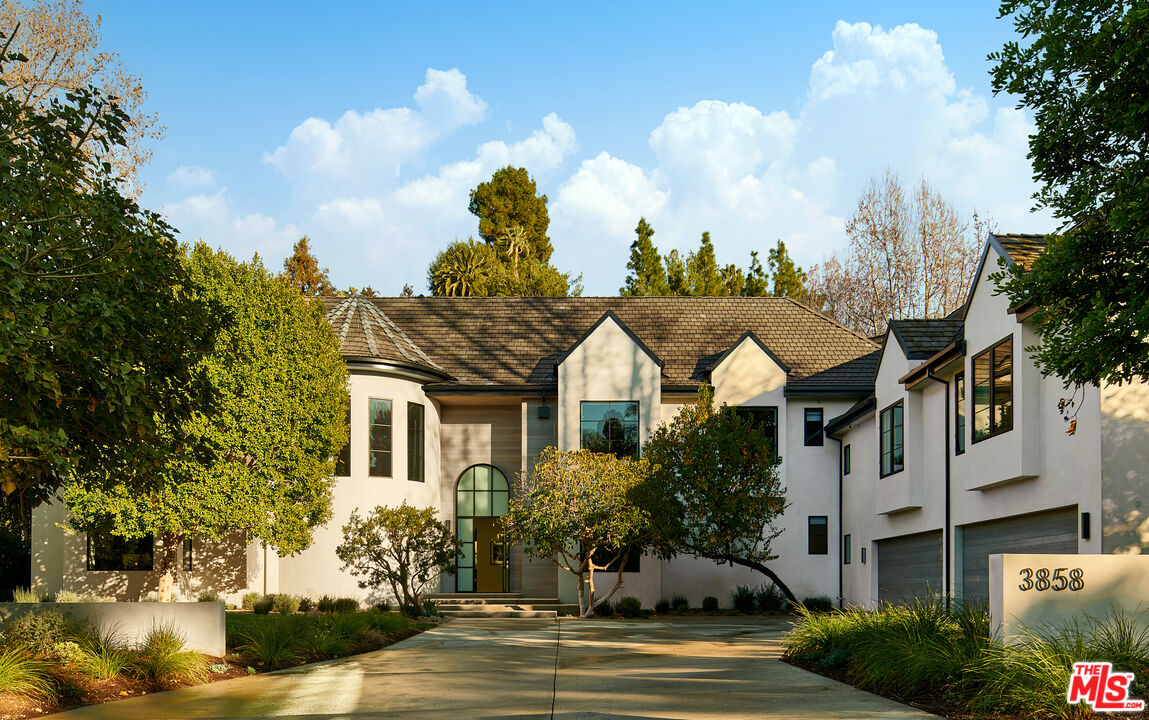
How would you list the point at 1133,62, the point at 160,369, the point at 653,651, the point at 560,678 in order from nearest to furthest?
the point at 1133,62 < the point at 160,369 < the point at 560,678 < the point at 653,651

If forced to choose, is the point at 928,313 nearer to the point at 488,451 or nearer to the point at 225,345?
the point at 488,451

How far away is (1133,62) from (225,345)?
18.2 meters

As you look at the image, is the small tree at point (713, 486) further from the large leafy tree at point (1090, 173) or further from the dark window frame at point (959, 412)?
the large leafy tree at point (1090, 173)

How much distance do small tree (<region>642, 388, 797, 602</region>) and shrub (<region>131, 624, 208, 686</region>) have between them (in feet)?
40.0

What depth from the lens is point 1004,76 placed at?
10008mm

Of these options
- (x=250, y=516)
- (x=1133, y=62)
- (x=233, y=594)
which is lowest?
(x=233, y=594)

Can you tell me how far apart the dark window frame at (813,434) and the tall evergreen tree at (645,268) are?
2520 centimetres

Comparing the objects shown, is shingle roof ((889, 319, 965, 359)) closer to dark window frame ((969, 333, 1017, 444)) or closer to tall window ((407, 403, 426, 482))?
dark window frame ((969, 333, 1017, 444))

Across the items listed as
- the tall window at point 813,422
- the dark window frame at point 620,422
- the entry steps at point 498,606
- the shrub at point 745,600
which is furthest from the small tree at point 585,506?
the tall window at point 813,422

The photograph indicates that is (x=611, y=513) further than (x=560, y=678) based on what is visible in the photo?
Yes

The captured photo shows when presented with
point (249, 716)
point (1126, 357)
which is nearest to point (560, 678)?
point (249, 716)

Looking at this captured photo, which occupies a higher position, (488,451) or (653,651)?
(488,451)

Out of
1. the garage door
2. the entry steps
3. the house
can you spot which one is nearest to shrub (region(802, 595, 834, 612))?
the house

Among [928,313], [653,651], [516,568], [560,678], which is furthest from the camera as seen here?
[928,313]
